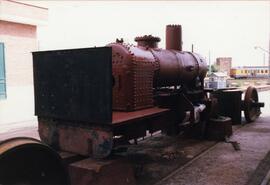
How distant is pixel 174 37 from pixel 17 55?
9.89 m

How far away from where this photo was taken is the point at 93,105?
431 centimetres

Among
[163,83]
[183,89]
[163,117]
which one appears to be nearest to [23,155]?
[163,117]

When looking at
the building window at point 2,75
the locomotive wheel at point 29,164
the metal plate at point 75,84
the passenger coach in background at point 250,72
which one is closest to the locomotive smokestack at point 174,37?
the metal plate at point 75,84

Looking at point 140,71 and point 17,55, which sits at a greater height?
point 17,55

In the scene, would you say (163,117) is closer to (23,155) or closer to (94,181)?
(94,181)

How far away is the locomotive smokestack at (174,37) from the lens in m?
8.28

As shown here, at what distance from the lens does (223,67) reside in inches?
4306

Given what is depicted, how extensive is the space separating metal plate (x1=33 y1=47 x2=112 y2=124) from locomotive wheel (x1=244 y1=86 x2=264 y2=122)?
7.91 m

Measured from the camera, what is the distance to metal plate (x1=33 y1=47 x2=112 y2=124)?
418 cm

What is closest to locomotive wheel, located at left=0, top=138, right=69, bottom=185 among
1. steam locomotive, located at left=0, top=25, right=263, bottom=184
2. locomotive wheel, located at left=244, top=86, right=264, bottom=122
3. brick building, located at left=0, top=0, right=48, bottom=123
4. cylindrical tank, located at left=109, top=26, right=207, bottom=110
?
steam locomotive, located at left=0, top=25, right=263, bottom=184

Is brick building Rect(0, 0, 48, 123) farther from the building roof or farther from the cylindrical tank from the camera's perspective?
the cylindrical tank

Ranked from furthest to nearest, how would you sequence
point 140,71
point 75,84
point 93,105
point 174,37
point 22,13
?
A: 1. point 22,13
2. point 174,37
3. point 140,71
4. point 75,84
5. point 93,105

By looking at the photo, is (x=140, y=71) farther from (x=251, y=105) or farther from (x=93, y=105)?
(x=251, y=105)

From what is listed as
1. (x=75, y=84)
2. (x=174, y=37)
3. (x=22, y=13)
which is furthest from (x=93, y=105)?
(x=22, y=13)
